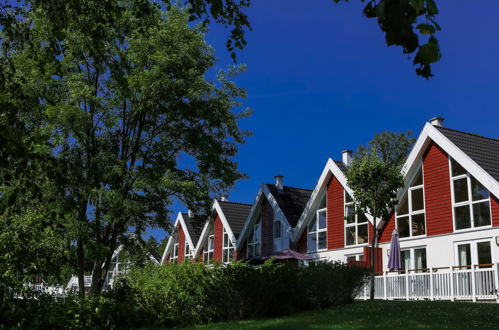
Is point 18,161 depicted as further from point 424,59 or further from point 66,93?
point 66,93

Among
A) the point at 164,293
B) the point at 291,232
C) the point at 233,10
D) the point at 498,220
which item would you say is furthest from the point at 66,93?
the point at 498,220

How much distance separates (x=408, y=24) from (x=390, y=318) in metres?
9.77

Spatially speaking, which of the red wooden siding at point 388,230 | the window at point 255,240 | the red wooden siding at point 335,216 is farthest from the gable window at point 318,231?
the window at point 255,240

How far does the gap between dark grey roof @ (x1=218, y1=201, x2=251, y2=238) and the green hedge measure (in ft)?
58.8

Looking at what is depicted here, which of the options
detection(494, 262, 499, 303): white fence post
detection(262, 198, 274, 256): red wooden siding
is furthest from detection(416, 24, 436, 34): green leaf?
detection(262, 198, 274, 256): red wooden siding

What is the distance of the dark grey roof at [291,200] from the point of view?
2847 cm

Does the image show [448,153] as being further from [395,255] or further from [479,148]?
[395,255]

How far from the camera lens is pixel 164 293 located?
41.6ft

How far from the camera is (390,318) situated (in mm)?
10906

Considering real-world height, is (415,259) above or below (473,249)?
below

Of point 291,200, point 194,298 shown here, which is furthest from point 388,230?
point 194,298

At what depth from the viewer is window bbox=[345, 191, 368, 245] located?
23.8 m

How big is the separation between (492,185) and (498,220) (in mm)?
1256

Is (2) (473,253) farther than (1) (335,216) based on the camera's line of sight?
No
